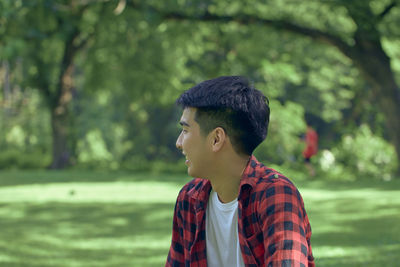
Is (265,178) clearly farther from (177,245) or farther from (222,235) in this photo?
(177,245)

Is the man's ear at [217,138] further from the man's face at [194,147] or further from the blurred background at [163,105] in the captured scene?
the blurred background at [163,105]

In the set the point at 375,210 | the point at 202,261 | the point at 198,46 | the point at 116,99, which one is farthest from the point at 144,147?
the point at 202,261

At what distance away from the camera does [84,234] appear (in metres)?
11.1

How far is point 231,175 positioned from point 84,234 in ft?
27.9

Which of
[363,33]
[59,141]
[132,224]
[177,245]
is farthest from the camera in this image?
[59,141]

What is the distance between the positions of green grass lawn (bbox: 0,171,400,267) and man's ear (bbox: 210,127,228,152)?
537 cm

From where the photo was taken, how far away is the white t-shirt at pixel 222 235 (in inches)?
116

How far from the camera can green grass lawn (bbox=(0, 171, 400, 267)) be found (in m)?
8.89

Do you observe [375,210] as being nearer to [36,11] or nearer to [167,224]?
[167,224]

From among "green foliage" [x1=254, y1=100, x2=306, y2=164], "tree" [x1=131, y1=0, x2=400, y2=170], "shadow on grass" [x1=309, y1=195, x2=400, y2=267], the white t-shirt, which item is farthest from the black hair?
"green foliage" [x1=254, y1=100, x2=306, y2=164]

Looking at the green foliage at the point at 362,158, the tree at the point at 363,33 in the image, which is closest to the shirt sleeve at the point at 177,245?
the tree at the point at 363,33

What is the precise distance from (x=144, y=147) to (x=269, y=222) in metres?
50.9

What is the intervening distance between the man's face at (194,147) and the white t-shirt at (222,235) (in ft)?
0.55

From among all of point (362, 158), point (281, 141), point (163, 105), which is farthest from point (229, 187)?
point (163, 105)
